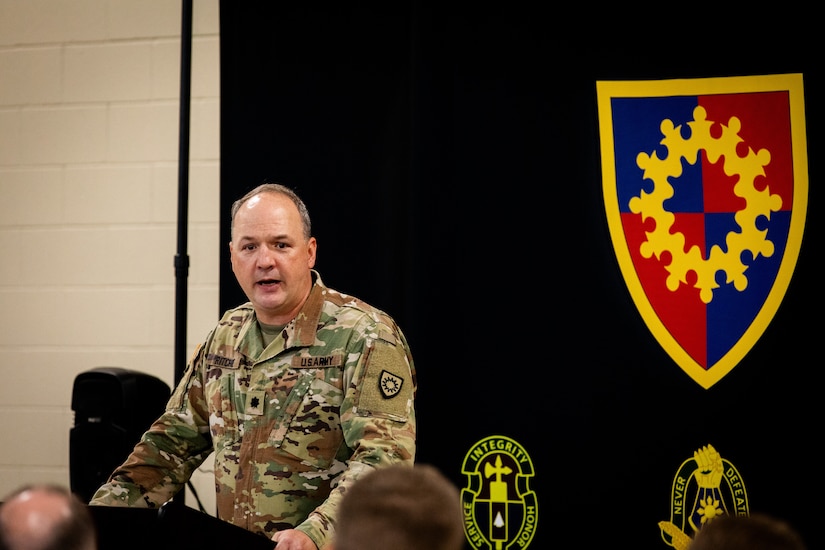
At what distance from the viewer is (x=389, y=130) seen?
316 cm

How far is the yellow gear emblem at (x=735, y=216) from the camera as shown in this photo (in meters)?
2.96

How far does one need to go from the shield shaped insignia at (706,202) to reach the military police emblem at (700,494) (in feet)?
0.86

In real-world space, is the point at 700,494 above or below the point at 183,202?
below

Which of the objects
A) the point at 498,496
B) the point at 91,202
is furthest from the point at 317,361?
the point at 91,202

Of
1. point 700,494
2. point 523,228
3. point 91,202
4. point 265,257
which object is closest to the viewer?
point 265,257

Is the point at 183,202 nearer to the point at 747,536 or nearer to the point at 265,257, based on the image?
the point at 265,257

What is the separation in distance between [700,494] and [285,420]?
143 cm

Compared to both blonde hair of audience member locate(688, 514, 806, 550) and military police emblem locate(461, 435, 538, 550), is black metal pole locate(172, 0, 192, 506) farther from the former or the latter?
blonde hair of audience member locate(688, 514, 806, 550)

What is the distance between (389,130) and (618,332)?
1046mm

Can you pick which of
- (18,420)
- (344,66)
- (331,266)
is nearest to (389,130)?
(344,66)

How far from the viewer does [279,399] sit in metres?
2.34

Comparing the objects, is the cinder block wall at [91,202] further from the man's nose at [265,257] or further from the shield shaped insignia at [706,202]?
the shield shaped insignia at [706,202]

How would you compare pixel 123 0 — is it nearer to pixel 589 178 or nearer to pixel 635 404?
pixel 589 178

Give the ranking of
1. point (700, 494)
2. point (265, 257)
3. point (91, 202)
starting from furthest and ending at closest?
1. point (91, 202)
2. point (700, 494)
3. point (265, 257)
